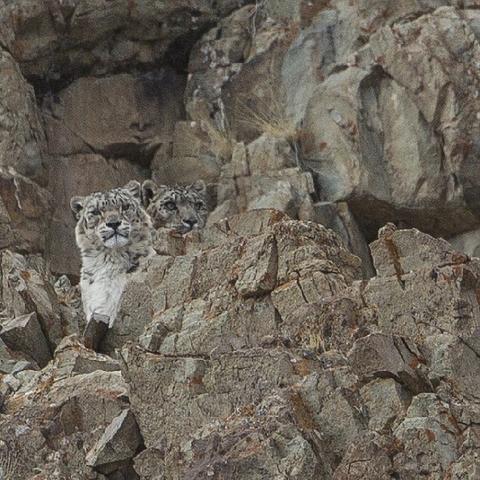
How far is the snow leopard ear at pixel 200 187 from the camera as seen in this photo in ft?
112

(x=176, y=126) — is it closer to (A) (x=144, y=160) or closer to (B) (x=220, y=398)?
(A) (x=144, y=160)

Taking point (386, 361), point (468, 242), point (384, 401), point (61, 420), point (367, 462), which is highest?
point (386, 361)

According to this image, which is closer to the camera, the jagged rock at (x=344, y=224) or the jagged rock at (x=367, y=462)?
the jagged rock at (x=367, y=462)

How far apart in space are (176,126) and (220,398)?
1724 cm

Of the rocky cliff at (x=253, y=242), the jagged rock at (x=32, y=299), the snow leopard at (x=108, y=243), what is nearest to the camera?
the rocky cliff at (x=253, y=242)

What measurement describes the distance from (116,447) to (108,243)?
8.28 m

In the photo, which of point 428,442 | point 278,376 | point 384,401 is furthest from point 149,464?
point 428,442

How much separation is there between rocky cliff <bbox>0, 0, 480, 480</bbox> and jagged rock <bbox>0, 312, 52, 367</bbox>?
29 millimetres

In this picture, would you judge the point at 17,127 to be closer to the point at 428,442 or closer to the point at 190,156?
the point at 190,156

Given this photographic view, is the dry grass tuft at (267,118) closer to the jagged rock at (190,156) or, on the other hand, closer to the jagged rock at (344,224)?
the jagged rock at (190,156)

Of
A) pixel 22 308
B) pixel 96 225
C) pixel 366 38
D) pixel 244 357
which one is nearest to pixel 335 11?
pixel 366 38

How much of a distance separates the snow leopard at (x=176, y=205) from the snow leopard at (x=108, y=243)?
362 cm

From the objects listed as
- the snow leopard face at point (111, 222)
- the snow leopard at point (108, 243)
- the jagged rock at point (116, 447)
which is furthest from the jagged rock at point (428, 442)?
the snow leopard face at point (111, 222)

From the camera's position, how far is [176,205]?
3369cm
